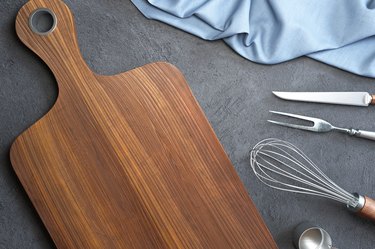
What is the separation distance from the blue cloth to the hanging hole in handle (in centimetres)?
12

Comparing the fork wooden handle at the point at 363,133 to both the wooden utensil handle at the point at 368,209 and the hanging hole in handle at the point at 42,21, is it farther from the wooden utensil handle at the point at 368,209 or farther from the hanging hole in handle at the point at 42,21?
the hanging hole in handle at the point at 42,21

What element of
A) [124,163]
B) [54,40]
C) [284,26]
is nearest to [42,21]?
[54,40]

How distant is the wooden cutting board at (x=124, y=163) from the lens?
25.5 inches

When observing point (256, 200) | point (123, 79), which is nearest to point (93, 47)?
point (123, 79)

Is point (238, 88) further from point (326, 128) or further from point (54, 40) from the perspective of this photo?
point (54, 40)

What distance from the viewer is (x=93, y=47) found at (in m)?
0.72

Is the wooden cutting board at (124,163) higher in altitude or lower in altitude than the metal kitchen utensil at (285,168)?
higher

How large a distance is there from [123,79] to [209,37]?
14 centimetres

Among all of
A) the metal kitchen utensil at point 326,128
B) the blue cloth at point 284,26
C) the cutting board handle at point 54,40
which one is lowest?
the metal kitchen utensil at point 326,128

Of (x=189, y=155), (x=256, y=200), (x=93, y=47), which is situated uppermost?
(x=93, y=47)

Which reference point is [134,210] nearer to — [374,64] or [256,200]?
[256,200]

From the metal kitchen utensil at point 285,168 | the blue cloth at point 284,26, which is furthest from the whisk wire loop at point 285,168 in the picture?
the blue cloth at point 284,26

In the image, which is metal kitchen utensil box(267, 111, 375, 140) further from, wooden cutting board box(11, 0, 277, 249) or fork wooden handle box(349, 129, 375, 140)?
wooden cutting board box(11, 0, 277, 249)

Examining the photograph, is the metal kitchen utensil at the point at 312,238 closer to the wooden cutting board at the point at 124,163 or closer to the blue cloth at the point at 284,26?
the wooden cutting board at the point at 124,163
